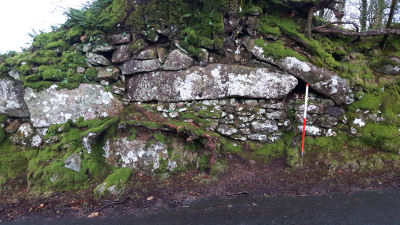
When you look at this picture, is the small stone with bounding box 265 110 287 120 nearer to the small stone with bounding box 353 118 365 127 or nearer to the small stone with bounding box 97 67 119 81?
the small stone with bounding box 353 118 365 127

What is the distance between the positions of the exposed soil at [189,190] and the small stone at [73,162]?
682mm

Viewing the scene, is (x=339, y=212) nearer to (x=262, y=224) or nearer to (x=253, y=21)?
(x=262, y=224)

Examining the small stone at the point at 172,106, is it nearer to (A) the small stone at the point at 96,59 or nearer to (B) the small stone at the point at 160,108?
(B) the small stone at the point at 160,108

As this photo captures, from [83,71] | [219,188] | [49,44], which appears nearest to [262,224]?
[219,188]

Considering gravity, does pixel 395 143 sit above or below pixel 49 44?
below

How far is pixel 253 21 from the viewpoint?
6.48 m

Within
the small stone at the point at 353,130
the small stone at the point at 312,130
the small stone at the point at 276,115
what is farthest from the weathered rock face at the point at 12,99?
the small stone at the point at 353,130

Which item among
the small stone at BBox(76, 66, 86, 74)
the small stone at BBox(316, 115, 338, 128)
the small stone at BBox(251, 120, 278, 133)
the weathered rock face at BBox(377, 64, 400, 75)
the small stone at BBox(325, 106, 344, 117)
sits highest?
the weathered rock face at BBox(377, 64, 400, 75)

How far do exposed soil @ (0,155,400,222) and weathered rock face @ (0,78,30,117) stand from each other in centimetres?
262

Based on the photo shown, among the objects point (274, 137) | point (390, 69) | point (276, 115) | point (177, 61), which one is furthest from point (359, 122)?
point (177, 61)

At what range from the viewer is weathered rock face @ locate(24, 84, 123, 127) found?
6074mm

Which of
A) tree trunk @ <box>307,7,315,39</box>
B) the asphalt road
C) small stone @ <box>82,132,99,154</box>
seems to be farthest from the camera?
tree trunk @ <box>307,7,315,39</box>

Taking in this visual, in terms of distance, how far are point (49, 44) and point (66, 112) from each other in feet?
8.49

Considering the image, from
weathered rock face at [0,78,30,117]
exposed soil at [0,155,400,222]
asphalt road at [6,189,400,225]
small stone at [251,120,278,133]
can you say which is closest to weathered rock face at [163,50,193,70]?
small stone at [251,120,278,133]
